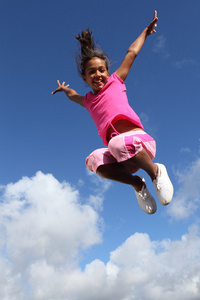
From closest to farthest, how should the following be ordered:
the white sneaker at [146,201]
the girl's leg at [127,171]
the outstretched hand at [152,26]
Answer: the girl's leg at [127,171]
the white sneaker at [146,201]
the outstretched hand at [152,26]

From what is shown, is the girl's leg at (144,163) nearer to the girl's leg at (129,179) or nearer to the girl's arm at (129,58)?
the girl's leg at (129,179)

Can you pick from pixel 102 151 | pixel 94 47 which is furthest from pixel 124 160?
pixel 94 47

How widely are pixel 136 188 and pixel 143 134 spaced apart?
785mm

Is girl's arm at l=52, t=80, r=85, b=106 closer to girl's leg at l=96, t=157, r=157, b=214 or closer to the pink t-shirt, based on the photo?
the pink t-shirt

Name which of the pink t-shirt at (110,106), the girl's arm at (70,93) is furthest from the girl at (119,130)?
the girl's arm at (70,93)

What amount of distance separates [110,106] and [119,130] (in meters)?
0.33

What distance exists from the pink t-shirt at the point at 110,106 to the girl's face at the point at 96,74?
77mm

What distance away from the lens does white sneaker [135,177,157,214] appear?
3748 mm

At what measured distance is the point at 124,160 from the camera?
3.42 meters

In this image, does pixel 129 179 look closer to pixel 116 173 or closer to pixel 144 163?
pixel 116 173

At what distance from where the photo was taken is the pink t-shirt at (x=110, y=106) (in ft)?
12.3

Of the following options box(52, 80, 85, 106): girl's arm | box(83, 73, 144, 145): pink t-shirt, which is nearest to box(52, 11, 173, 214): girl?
box(83, 73, 144, 145): pink t-shirt

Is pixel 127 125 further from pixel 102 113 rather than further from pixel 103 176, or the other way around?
pixel 103 176

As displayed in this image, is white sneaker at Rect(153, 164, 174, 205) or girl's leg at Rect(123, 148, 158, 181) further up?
girl's leg at Rect(123, 148, 158, 181)
